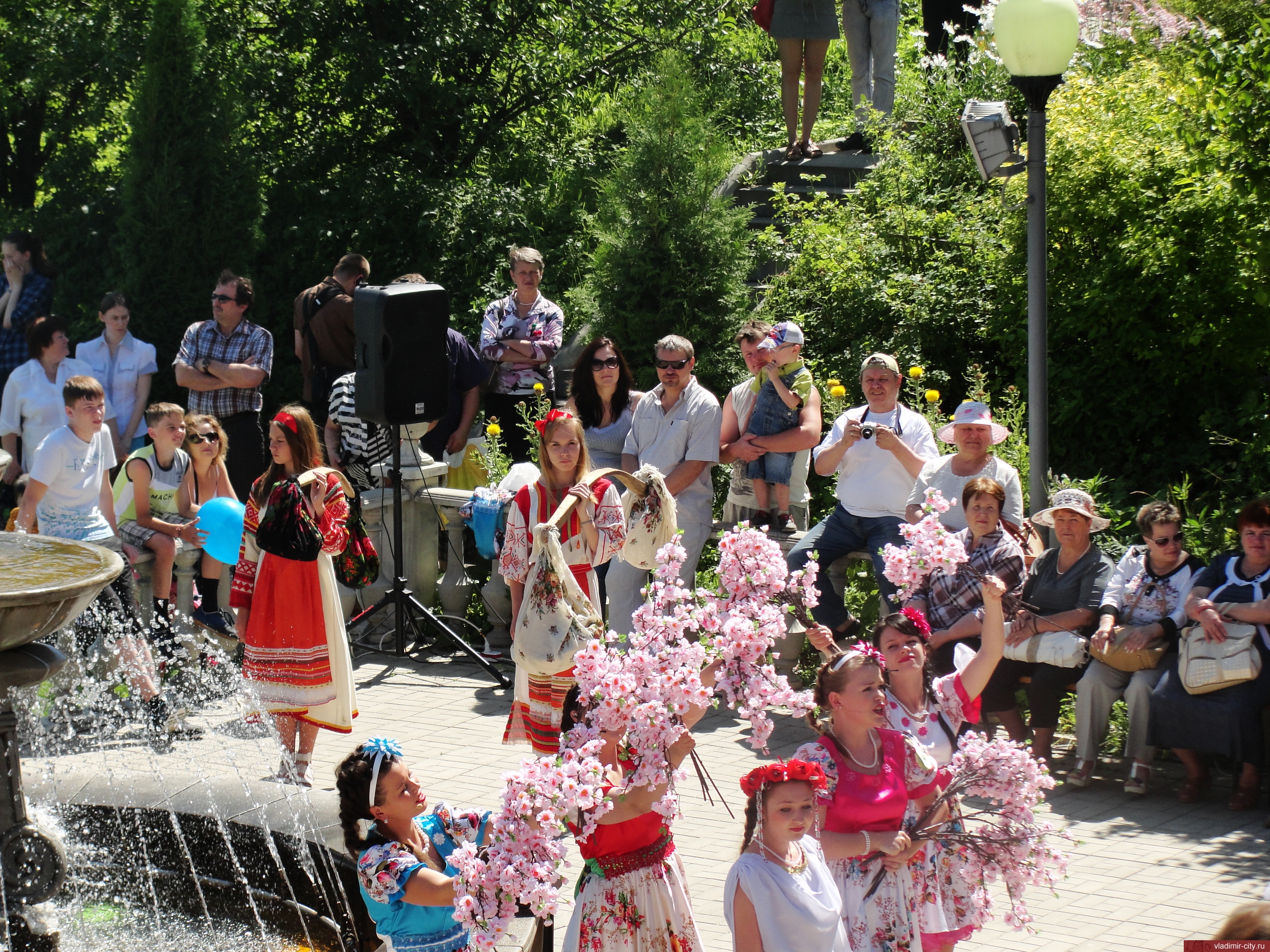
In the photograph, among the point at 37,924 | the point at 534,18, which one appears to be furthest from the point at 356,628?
the point at 534,18

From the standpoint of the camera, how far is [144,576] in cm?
864

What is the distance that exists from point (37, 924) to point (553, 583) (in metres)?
2.43

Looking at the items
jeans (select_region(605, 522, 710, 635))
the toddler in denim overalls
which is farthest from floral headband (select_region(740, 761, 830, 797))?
the toddler in denim overalls

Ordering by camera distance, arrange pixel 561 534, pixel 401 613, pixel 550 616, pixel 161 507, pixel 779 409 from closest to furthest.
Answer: pixel 550 616 < pixel 561 534 < pixel 779 409 < pixel 161 507 < pixel 401 613

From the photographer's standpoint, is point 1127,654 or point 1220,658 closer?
point 1220,658

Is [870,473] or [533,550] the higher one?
[870,473]

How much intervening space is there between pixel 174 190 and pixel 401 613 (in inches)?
224

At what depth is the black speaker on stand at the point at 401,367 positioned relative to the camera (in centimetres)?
891

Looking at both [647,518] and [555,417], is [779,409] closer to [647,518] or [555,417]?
[555,417]

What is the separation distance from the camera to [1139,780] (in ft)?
23.3

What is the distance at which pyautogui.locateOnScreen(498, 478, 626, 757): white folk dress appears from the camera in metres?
6.57

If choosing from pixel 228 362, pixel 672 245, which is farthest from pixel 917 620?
pixel 228 362

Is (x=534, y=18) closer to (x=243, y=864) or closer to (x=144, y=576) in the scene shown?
(x=144, y=576)

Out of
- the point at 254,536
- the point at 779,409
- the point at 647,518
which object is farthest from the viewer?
the point at 779,409
